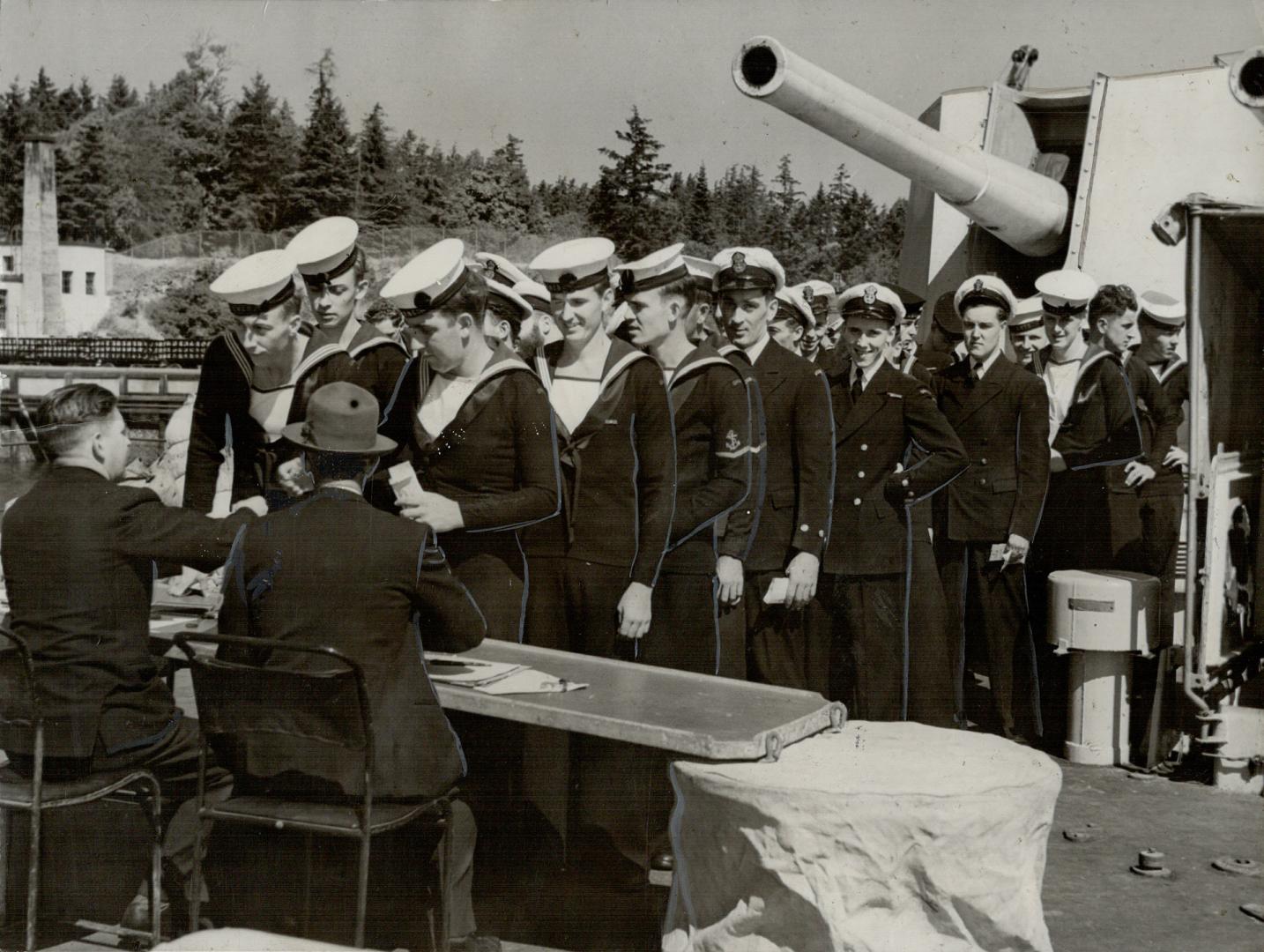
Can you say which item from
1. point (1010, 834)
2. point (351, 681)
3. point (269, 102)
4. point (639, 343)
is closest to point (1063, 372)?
point (639, 343)

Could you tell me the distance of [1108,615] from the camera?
6160 mm

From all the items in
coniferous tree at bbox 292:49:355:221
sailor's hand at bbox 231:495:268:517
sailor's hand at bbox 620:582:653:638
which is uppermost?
coniferous tree at bbox 292:49:355:221

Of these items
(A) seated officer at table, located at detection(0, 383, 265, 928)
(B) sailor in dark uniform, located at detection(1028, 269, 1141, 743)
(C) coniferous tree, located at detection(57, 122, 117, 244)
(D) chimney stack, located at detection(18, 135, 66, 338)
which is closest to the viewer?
(A) seated officer at table, located at detection(0, 383, 265, 928)

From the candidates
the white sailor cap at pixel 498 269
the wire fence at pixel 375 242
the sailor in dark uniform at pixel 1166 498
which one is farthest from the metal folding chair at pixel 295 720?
the wire fence at pixel 375 242

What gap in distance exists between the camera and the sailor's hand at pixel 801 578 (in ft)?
Answer: 17.8

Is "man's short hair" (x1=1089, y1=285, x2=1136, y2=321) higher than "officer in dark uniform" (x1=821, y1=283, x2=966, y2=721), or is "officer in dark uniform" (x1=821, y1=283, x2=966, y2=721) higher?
"man's short hair" (x1=1089, y1=285, x2=1136, y2=321)

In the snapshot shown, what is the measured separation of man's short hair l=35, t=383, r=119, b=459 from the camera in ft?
12.3

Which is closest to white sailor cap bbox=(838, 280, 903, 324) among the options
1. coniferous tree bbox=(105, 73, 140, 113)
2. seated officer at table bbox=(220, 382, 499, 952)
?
seated officer at table bbox=(220, 382, 499, 952)

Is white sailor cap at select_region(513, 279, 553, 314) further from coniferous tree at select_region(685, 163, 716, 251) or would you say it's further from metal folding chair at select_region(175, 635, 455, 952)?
coniferous tree at select_region(685, 163, 716, 251)

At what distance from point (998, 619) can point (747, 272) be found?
216cm

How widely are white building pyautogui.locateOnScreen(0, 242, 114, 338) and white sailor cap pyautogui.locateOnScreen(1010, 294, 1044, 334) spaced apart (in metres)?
49.3

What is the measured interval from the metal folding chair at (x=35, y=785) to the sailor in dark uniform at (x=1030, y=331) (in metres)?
5.01

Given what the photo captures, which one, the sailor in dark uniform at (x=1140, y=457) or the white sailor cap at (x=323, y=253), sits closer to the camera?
the white sailor cap at (x=323, y=253)

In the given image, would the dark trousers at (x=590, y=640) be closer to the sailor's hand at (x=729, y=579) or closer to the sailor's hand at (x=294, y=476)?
the sailor's hand at (x=729, y=579)
